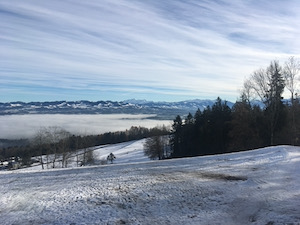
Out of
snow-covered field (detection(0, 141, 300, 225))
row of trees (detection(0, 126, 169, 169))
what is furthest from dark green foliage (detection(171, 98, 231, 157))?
snow-covered field (detection(0, 141, 300, 225))

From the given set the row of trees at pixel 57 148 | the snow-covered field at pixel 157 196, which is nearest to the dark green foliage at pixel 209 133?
the row of trees at pixel 57 148

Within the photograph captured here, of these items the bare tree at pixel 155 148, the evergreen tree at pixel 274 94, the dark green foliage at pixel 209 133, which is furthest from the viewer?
the bare tree at pixel 155 148

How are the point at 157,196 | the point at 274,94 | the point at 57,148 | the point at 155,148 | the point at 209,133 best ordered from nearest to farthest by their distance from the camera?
1. the point at 157,196
2. the point at 274,94
3. the point at 57,148
4. the point at 209,133
5. the point at 155,148

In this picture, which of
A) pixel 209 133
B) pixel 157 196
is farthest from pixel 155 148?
pixel 157 196

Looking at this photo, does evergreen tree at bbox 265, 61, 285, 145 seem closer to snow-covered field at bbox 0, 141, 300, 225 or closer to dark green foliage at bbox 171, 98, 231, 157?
Answer: dark green foliage at bbox 171, 98, 231, 157

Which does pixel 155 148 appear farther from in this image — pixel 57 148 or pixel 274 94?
pixel 274 94

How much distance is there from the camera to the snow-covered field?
8.93m

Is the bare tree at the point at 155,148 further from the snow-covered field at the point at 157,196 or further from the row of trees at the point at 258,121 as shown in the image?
the snow-covered field at the point at 157,196

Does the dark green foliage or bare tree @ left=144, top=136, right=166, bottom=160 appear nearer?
the dark green foliage

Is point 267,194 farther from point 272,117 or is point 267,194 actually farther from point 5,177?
point 272,117

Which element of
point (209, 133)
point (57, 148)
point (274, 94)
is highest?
point (274, 94)

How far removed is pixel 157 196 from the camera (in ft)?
35.9

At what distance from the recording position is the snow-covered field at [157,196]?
29.3 feet

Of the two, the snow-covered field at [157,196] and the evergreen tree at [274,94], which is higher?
the evergreen tree at [274,94]
